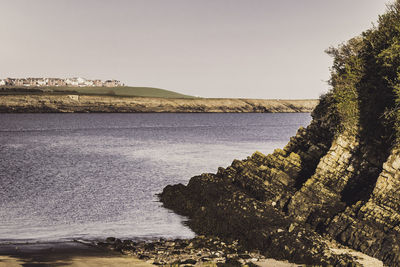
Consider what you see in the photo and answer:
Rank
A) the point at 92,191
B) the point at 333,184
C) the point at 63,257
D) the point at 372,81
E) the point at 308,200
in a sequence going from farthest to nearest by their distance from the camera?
1. the point at 92,191
2. the point at 372,81
3. the point at 333,184
4. the point at 308,200
5. the point at 63,257

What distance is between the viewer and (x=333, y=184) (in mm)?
26281

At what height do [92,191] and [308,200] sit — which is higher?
[308,200]

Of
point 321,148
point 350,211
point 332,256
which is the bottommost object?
point 332,256

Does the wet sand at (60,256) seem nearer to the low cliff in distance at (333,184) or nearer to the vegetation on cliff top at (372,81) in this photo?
the low cliff in distance at (333,184)

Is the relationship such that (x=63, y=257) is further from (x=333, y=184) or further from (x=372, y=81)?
A: (x=372, y=81)

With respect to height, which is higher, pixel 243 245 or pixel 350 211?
pixel 350 211

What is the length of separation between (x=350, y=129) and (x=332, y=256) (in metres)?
11.0

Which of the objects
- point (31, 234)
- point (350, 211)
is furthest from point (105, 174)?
point (350, 211)

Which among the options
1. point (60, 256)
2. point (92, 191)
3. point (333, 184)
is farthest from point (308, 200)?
point (92, 191)

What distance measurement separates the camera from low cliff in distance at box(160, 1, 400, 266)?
20.7m

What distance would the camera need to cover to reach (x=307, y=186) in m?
26.2

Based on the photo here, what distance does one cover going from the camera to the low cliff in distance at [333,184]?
20.7 m

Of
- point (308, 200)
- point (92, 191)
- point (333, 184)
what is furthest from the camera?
point (92, 191)

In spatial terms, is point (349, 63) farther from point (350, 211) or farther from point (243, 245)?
point (243, 245)
